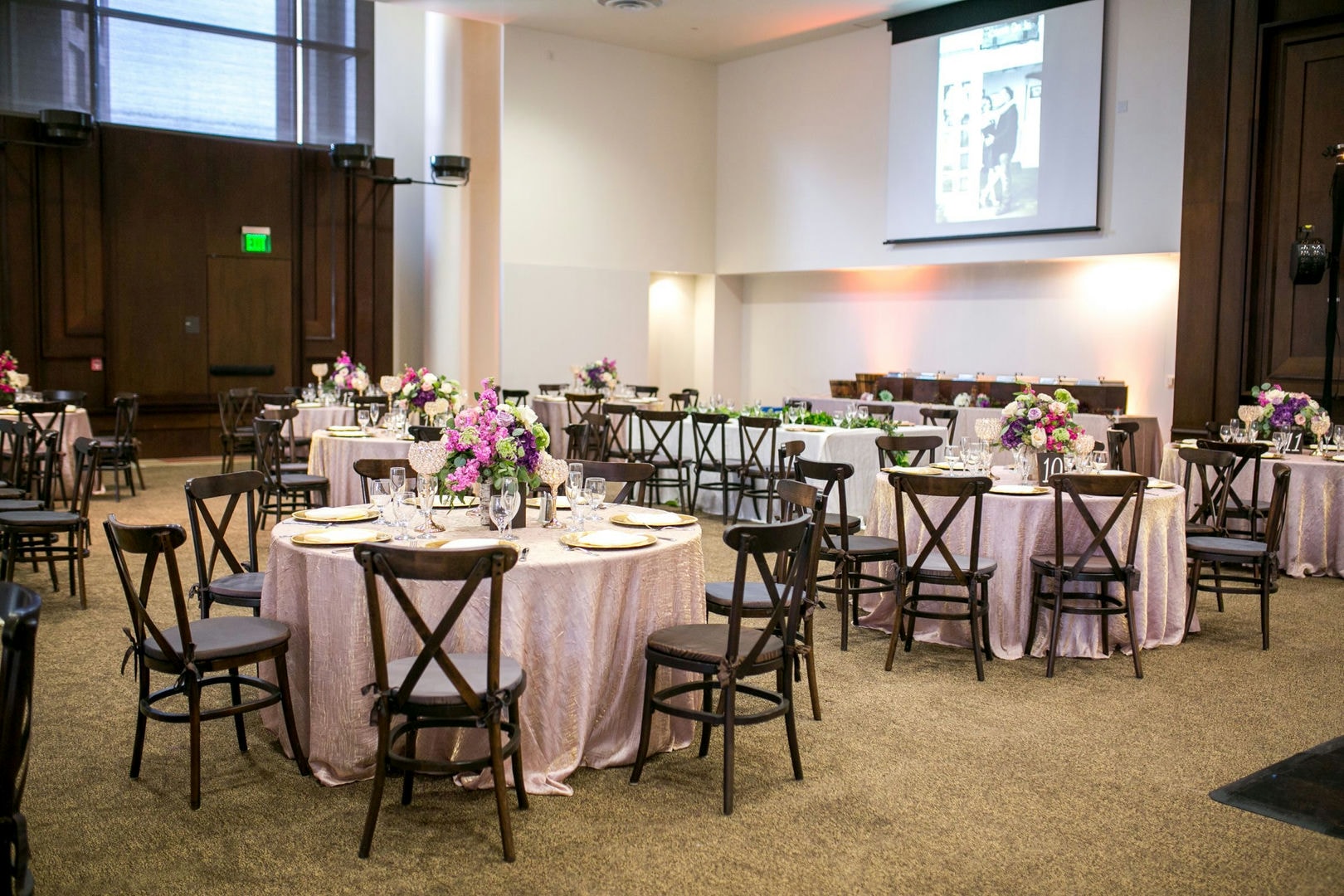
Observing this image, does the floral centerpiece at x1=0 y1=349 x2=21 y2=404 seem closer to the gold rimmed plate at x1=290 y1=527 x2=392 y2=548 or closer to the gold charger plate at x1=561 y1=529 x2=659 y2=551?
the gold rimmed plate at x1=290 y1=527 x2=392 y2=548

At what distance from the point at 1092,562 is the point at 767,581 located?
80.7 inches

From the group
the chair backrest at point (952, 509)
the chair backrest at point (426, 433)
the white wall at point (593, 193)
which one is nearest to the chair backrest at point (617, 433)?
the chair backrest at point (426, 433)

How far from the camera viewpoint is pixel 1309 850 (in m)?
3.12

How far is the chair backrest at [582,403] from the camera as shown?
10.4 meters

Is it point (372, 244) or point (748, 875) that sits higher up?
point (372, 244)

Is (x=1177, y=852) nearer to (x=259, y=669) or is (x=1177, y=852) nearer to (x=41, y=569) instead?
(x=259, y=669)

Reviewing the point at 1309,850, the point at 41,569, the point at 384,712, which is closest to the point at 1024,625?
the point at 1309,850

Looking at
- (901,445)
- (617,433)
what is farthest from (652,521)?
(617,433)

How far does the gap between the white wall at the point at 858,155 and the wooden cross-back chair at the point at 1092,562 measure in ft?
22.7

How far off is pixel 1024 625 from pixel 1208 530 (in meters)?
1.60

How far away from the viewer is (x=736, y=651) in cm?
335

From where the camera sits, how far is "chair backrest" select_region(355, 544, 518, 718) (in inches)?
113

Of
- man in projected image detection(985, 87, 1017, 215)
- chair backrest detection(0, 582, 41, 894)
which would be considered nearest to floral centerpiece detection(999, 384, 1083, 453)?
chair backrest detection(0, 582, 41, 894)

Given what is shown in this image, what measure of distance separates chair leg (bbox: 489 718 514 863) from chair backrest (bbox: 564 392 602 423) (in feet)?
22.7
